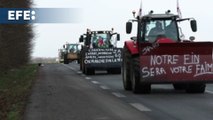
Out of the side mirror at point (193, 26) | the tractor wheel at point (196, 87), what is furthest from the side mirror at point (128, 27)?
the tractor wheel at point (196, 87)

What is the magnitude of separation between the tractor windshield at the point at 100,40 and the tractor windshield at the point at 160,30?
1681 centimetres

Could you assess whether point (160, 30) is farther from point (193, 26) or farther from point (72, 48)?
point (72, 48)

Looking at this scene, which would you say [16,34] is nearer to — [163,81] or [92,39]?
[92,39]

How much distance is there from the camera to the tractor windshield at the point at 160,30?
1872 centimetres

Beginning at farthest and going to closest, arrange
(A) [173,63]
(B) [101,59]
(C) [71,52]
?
(C) [71,52] < (B) [101,59] < (A) [173,63]

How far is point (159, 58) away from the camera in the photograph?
690 inches

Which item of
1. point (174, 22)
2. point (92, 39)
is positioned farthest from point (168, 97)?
point (92, 39)

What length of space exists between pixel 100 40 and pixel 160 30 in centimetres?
1740

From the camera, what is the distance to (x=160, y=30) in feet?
61.7

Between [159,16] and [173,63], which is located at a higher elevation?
[159,16]

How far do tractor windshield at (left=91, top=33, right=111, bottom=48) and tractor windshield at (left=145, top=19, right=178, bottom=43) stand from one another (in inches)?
662

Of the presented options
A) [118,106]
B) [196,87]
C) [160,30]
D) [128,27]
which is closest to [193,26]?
[160,30]

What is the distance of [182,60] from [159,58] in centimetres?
67

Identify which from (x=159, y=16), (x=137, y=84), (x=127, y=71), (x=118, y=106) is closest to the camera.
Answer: (x=118, y=106)
